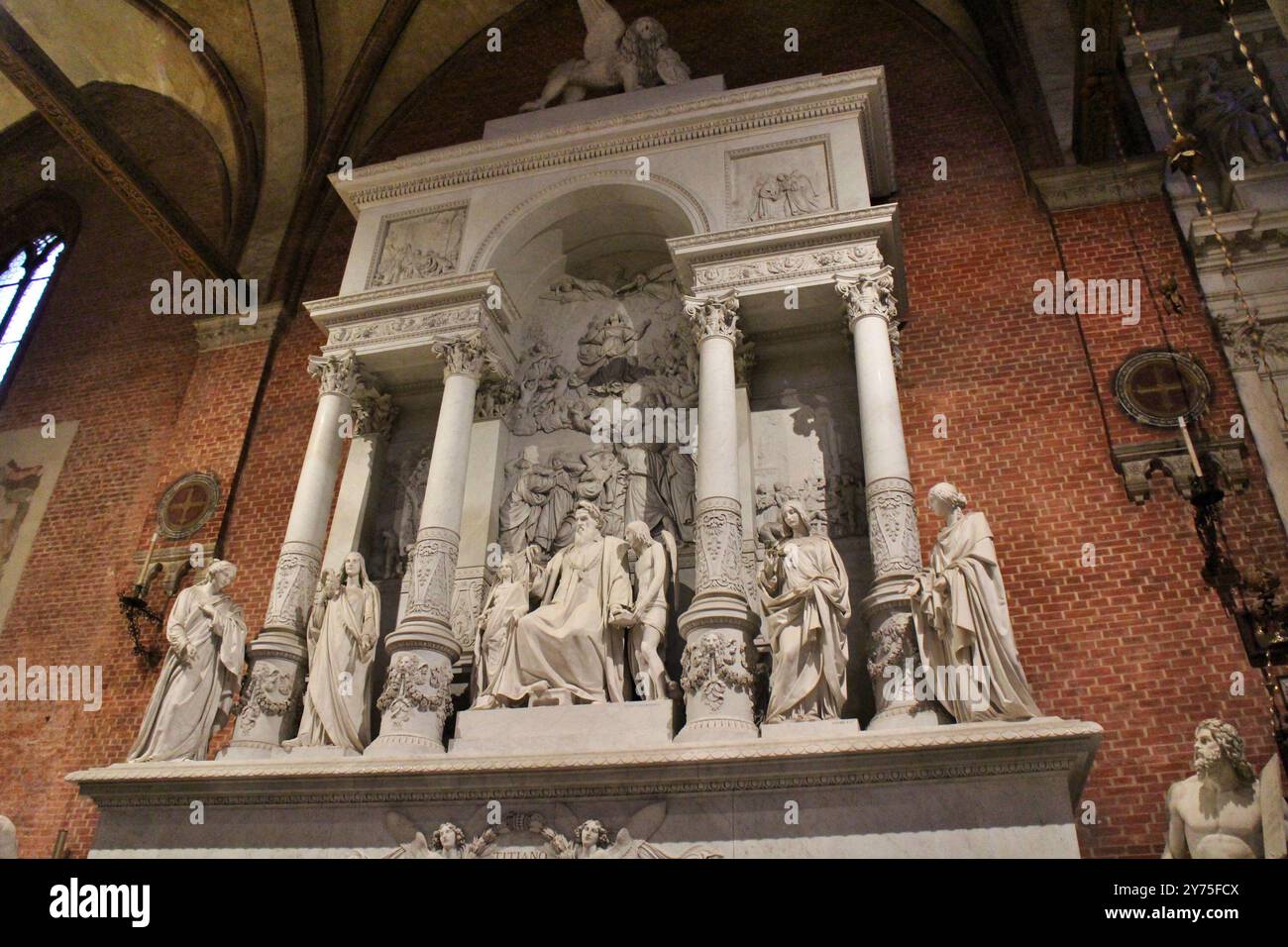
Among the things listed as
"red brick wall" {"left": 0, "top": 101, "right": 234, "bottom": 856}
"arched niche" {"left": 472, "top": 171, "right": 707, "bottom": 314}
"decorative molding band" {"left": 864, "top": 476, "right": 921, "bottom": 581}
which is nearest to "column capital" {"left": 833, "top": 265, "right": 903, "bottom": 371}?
"decorative molding band" {"left": 864, "top": 476, "right": 921, "bottom": 581}

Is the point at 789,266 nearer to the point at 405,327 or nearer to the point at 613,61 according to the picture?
the point at 405,327

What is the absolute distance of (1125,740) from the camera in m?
7.15

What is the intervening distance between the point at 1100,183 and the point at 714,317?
4.17 m

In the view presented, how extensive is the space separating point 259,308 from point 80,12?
4.94 meters

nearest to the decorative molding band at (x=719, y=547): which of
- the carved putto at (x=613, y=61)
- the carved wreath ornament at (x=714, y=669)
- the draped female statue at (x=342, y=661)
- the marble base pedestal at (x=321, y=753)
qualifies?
the carved wreath ornament at (x=714, y=669)

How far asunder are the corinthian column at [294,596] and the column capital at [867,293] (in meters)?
4.45

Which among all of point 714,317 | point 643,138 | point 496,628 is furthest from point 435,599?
point 643,138

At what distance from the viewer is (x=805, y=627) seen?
665 centimetres

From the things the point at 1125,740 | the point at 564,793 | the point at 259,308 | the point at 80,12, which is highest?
the point at 80,12

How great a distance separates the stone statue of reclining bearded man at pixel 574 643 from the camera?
7078 millimetres
